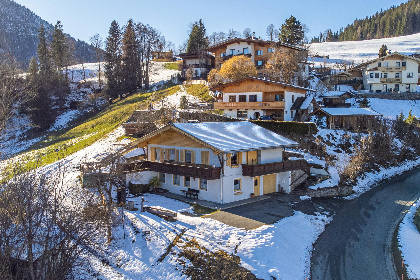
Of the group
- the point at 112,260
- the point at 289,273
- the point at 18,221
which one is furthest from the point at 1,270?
the point at 289,273

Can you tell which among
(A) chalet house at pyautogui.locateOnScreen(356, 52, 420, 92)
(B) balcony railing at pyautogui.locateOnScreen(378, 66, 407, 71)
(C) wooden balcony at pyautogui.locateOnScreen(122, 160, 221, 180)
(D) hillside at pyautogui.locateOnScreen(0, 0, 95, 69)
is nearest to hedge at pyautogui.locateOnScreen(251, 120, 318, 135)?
(C) wooden balcony at pyautogui.locateOnScreen(122, 160, 221, 180)

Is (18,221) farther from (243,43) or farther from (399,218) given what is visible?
(243,43)

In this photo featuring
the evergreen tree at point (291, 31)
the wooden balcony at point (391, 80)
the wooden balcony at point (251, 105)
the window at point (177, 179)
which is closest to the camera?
the window at point (177, 179)

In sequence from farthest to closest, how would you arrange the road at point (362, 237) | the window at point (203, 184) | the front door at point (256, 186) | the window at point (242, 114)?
1. the window at point (242, 114)
2. the front door at point (256, 186)
3. the window at point (203, 184)
4. the road at point (362, 237)

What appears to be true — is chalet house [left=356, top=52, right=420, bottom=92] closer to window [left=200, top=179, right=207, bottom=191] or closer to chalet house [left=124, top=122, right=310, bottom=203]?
chalet house [left=124, top=122, right=310, bottom=203]

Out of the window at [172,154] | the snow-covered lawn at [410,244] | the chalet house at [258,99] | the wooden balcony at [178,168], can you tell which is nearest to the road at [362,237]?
the snow-covered lawn at [410,244]

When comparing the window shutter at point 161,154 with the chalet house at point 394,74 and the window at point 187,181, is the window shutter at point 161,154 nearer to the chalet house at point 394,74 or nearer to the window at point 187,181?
the window at point 187,181
